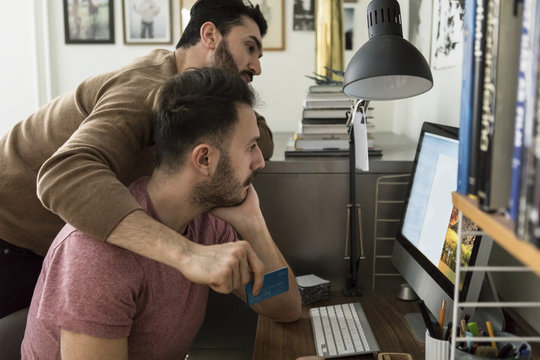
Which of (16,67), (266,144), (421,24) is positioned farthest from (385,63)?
(16,67)

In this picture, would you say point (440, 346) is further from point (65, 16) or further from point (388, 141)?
point (65, 16)

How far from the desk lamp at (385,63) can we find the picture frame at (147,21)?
65.9 inches

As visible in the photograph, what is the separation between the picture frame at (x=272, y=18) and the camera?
266 cm

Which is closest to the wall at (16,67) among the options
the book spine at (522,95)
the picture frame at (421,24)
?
the picture frame at (421,24)

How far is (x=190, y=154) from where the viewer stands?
4.00 ft

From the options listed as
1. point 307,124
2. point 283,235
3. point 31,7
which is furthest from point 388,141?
point 31,7

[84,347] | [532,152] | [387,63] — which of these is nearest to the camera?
[532,152]

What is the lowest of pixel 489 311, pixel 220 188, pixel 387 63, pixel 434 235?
pixel 489 311

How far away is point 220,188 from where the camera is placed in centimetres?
125

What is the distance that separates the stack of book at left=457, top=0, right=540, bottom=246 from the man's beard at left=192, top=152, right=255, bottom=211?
625mm

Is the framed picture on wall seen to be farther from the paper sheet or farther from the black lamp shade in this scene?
the black lamp shade

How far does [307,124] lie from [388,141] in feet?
1.68

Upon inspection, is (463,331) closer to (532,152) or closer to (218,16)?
(532,152)

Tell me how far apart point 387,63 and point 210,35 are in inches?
27.9
